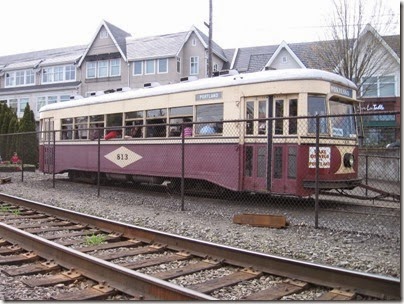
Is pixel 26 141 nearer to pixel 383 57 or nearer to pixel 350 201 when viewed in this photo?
pixel 350 201

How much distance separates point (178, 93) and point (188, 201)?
9.87ft

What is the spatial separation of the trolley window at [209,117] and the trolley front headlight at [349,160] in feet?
10.2

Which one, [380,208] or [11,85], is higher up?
[11,85]

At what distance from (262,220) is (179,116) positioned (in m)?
4.90

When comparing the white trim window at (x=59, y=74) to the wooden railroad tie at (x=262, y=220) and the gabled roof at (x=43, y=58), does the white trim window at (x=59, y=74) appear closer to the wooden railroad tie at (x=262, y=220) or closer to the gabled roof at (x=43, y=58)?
the gabled roof at (x=43, y=58)

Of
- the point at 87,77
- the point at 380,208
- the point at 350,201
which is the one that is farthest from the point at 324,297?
the point at 87,77

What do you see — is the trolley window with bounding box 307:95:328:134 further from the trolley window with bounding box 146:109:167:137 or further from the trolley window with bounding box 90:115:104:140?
the trolley window with bounding box 90:115:104:140

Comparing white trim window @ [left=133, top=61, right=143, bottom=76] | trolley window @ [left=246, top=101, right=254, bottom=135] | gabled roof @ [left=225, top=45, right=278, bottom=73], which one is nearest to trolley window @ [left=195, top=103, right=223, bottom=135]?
trolley window @ [left=246, top=101, right=254, bottom=135]

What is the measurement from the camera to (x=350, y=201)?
486 inches

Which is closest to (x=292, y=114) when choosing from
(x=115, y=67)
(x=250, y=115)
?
(x=250, y=115)

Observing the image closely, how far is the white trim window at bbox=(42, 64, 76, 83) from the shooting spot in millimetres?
44219

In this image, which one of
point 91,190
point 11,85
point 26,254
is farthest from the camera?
point 11,85

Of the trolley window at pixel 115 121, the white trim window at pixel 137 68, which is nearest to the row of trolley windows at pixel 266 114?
the trolley window at pixel 115 121

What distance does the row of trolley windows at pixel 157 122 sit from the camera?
11578 mm
